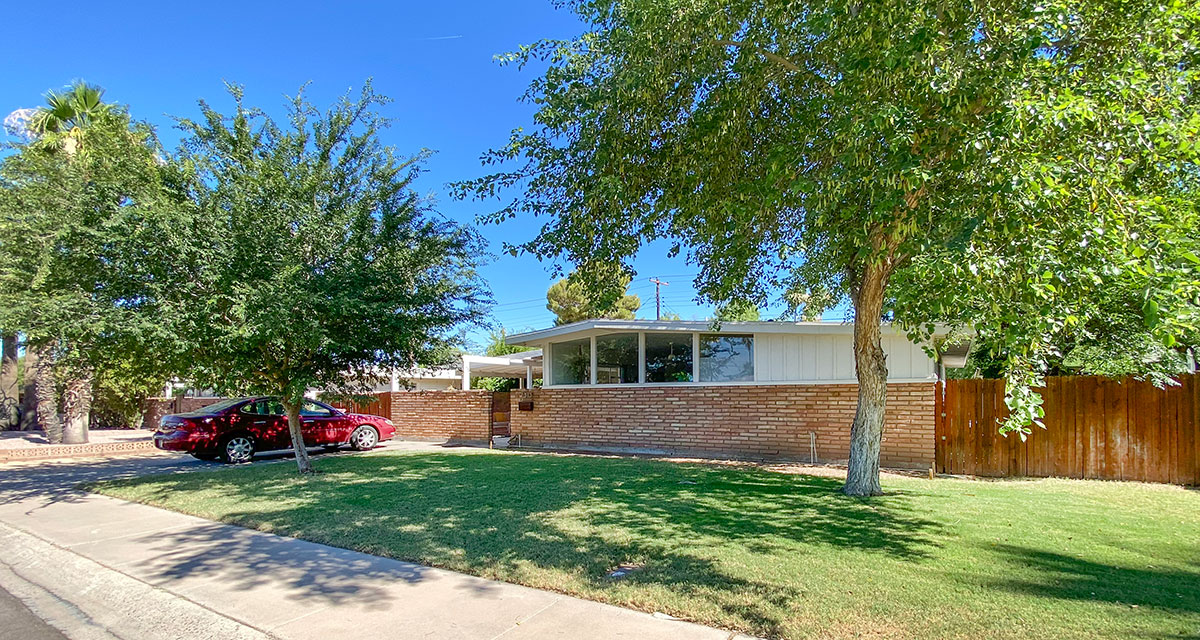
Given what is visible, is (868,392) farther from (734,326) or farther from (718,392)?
(734,326)

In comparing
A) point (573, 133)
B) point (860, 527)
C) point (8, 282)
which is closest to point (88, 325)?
point (8, 282)

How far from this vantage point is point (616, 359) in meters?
16.7

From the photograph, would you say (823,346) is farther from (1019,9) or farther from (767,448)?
(1019,9)

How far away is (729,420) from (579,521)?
750 centimetres

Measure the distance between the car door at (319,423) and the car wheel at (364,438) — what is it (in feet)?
1.64

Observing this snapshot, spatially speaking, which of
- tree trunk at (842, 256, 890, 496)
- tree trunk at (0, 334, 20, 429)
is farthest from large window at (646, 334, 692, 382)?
tree trunk at (0, 334, 20, 429)

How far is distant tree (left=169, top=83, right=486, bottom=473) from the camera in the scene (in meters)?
9.86

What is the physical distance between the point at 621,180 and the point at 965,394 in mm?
7052

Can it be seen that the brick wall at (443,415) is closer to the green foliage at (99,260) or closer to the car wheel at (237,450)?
the car wheel at (237,450)

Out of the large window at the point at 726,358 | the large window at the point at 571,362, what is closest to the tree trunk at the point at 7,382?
the large window at the point at 571,362

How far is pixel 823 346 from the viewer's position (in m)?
15.4

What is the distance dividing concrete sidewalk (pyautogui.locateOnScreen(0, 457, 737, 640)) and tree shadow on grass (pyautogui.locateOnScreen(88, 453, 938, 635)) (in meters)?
0.15

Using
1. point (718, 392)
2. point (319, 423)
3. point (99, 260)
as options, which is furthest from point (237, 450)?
point (718, 392)

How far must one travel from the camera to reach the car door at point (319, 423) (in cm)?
1600
